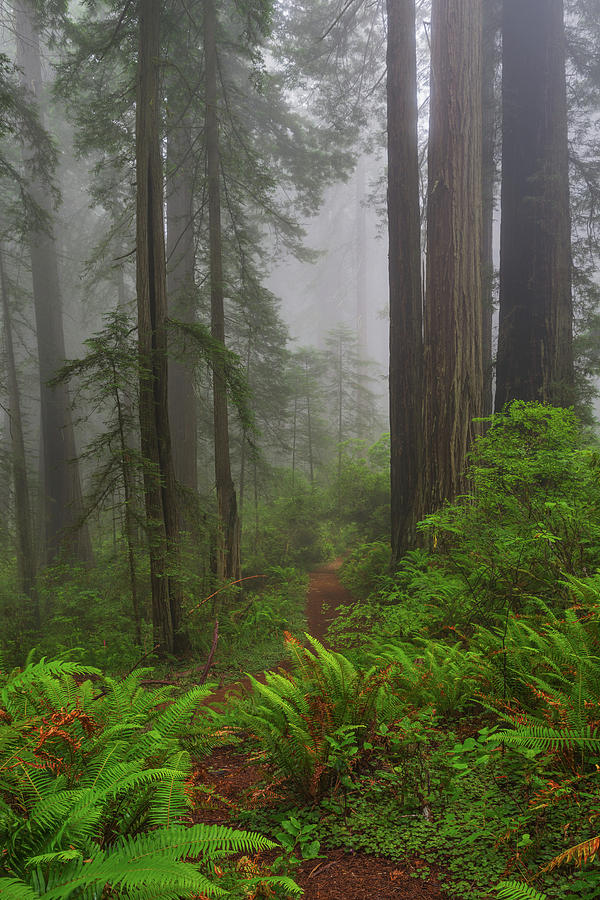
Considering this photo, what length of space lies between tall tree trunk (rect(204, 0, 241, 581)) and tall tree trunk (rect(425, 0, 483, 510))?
11.1 feet

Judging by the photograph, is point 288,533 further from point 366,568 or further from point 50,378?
point 50,378

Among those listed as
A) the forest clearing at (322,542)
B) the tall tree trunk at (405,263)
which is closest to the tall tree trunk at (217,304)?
the forest clearing at (322,542)

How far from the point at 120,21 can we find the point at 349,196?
4037cm

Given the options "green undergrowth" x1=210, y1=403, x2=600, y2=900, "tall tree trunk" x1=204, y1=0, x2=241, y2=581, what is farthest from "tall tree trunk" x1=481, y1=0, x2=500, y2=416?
"green undergrowth" x1=210, y1=403, x2=600, y2=900

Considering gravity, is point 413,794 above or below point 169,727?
below

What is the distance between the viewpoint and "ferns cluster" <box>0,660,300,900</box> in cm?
150

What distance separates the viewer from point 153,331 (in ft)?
19.6

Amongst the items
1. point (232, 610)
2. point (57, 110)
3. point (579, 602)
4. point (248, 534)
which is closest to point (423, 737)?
point (579, 602)

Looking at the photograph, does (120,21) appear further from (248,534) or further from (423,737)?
(248,534)

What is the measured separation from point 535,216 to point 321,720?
7939mm

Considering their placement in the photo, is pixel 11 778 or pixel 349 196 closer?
pixel 11 778

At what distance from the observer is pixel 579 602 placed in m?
3.39

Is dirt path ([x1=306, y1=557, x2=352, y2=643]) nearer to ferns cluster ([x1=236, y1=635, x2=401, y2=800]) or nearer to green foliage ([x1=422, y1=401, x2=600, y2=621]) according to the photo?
green foliage ([x1=422, y1=401, x2=600, y2=621])

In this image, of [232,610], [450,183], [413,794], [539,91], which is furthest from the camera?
[232,610]
